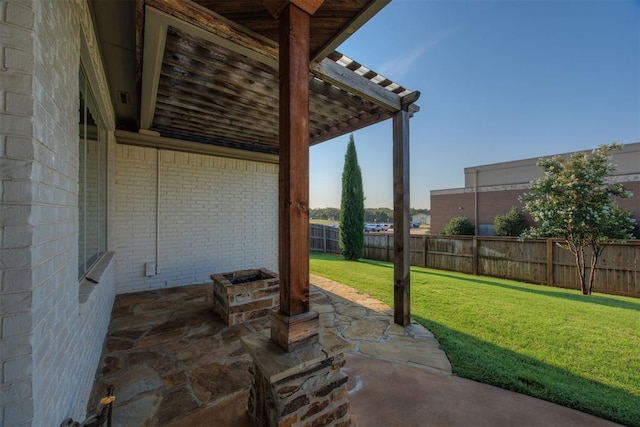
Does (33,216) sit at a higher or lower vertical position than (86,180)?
lower

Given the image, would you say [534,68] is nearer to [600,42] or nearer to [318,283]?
[600,42]

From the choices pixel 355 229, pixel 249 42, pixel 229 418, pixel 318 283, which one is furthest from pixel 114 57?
pixel 355 229

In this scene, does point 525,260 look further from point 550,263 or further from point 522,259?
point 550,263

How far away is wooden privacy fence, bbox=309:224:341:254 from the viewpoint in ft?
38.9

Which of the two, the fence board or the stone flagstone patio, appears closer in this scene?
the stone flagstone patio

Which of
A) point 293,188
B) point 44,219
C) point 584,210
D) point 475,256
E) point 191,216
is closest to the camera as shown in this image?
point 44,219

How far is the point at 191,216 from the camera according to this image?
499 centimetres

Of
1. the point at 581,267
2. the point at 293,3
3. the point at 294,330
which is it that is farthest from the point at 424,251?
the point at 293,3

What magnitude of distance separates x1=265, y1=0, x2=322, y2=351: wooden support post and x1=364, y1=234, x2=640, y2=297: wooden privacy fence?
7992mm

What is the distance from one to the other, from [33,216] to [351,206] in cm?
952

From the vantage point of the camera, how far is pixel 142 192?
452 centimetres

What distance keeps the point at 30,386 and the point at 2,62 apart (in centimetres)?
103

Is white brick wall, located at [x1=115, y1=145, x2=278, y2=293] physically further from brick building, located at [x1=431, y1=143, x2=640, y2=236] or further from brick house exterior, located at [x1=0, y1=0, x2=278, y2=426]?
brick building, located at [x1=431, y1=143, x2=640, y2=236]

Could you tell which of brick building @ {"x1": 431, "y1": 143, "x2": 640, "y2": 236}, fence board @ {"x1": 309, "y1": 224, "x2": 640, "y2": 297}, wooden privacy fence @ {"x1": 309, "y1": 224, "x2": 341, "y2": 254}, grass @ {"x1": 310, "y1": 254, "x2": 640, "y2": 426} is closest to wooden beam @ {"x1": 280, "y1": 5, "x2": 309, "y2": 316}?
grass @ {"x1": 310, "y1": 254, "x2": 640, "y2": 426}
